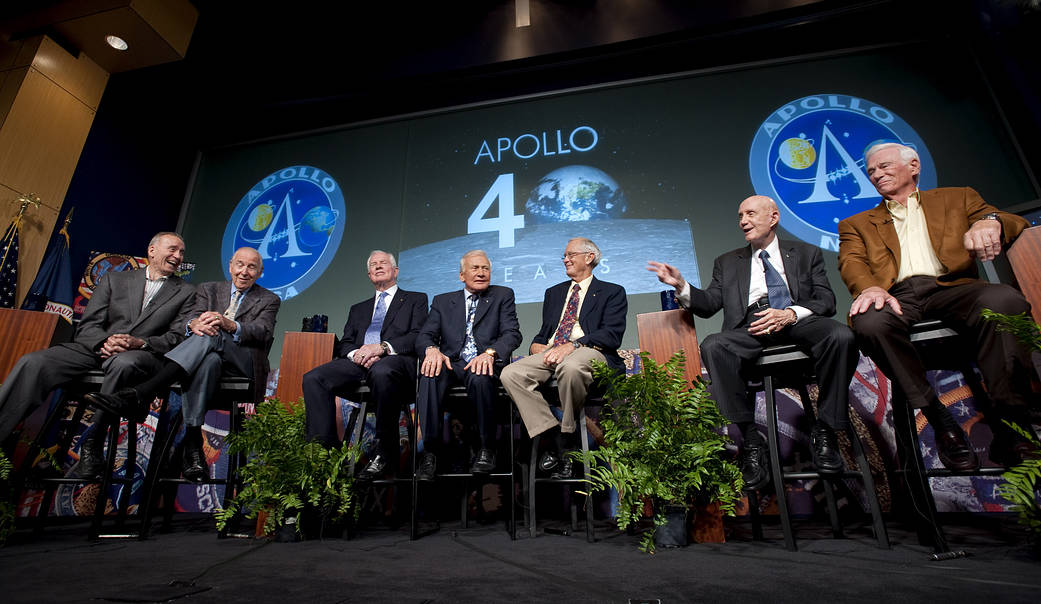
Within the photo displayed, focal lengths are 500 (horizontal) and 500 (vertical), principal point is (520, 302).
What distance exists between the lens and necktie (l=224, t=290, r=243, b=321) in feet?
10.2

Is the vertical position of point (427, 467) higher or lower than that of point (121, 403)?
lower

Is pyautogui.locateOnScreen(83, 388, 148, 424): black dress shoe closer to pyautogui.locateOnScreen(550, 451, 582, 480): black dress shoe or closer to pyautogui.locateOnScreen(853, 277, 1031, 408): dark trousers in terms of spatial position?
pyautogui.locateOnScreen(550, 451, 582, 480): black dress shoe

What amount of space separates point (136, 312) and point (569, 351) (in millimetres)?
2552

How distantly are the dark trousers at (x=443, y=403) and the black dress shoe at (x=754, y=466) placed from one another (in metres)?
1.15

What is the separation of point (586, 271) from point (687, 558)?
1801 millimetres

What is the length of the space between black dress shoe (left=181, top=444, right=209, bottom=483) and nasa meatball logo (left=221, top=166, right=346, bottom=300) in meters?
2.58

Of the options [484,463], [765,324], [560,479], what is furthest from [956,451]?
[484,463]

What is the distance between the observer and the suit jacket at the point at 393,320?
3.14m

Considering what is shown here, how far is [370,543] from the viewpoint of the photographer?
214cm

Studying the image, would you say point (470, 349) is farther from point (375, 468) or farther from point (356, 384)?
point (375, 468)

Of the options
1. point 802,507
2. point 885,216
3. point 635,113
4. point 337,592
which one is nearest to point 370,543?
point 337,592

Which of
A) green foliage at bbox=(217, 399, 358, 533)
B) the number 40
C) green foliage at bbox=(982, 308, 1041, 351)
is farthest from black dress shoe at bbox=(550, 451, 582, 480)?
the number 40

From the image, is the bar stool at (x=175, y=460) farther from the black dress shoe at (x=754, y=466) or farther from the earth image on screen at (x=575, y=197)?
the earth image on screen at (x=575, y=197)

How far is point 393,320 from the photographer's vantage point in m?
3.20
